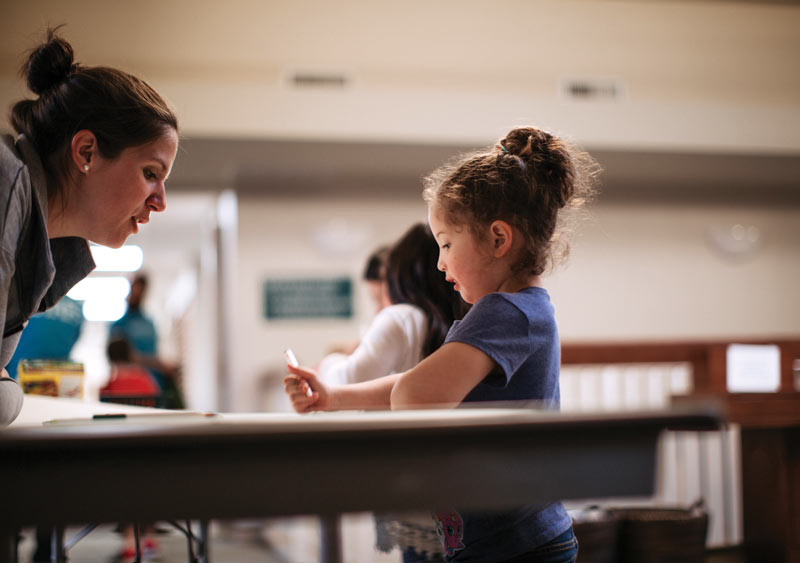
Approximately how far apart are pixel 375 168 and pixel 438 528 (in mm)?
4233

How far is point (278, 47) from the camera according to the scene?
173 inches

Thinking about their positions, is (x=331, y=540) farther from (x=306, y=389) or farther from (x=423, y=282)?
(x=423, y=282)

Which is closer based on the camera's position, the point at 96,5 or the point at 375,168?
the point at 96,5

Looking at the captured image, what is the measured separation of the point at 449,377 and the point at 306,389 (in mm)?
343

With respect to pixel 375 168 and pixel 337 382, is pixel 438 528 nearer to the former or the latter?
pixel 337 382

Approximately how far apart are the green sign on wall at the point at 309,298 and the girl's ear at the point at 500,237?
14.0 ft

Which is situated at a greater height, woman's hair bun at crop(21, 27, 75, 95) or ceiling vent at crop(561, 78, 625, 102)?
ceiling vent at crop(561, 78, 625, 102)

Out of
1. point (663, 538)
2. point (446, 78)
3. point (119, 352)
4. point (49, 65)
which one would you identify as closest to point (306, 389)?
point (49, 65)

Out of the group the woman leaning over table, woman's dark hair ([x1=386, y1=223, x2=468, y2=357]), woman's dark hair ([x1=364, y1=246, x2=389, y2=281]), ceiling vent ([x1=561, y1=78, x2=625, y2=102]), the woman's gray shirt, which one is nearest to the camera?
the woman's gray shirt

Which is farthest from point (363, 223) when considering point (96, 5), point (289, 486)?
point (289, 486)

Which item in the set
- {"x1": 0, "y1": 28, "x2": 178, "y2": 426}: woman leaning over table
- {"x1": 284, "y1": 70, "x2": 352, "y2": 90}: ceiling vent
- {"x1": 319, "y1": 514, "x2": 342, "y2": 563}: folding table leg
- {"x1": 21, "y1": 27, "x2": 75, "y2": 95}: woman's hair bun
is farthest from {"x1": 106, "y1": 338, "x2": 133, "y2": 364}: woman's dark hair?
{"x1": 319, "y1": 514, "x2": 342, "y2": 563}: folding table leg

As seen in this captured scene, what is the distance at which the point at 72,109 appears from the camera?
3.65 ft

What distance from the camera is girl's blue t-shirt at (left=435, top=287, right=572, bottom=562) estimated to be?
96 centimetres

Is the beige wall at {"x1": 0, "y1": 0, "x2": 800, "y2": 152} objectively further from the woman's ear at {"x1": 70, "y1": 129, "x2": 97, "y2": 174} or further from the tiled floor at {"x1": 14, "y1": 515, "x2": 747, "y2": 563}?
the woman's ear at {"x1": 70, "y1": 129, "x2": 97, "y2": 174}
